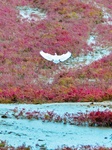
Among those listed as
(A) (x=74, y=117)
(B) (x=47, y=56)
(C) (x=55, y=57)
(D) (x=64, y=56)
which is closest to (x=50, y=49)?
(D) (x=64, y=56)

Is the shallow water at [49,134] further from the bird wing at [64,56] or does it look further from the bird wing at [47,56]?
the bird wing at [64,56]

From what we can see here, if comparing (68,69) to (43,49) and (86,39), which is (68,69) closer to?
(43,49)

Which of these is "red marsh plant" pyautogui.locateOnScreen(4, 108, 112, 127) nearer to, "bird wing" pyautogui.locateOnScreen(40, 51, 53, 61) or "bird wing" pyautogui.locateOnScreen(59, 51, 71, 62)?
"bird wing" pyautogui.locateOnScreen(40, 51, 53, 61)

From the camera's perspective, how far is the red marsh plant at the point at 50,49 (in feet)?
79.5

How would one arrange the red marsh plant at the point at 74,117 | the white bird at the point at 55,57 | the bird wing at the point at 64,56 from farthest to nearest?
1. the bird wing at the point at 64,56
2. the white bird at the point at 55,57
3. the red marsh plant at the point at 74,117

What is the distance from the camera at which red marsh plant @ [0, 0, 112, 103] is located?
24.2 m

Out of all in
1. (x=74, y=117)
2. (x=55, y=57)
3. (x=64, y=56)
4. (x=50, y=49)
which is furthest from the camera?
(x=50, y=49)

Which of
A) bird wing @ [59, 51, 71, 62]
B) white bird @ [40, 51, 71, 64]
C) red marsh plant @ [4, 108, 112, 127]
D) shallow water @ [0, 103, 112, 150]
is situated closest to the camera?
shallow water @ [0, 103, 112, 150]

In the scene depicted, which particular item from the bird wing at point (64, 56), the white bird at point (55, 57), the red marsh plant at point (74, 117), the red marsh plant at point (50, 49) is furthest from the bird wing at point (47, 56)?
the red marsh plant at point (74, 117)

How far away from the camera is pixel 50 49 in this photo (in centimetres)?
3372

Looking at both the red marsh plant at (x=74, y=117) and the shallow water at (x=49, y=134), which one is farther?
the red marsh plant at (x=74, y=117)

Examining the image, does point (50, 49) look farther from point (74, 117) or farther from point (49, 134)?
point (49, 134)

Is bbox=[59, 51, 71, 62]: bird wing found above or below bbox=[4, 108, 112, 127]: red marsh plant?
below

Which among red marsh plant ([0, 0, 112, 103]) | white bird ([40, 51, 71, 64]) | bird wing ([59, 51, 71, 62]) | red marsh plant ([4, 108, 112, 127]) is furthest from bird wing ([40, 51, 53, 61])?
red marsh plant ([4, 108, 112, 127])
